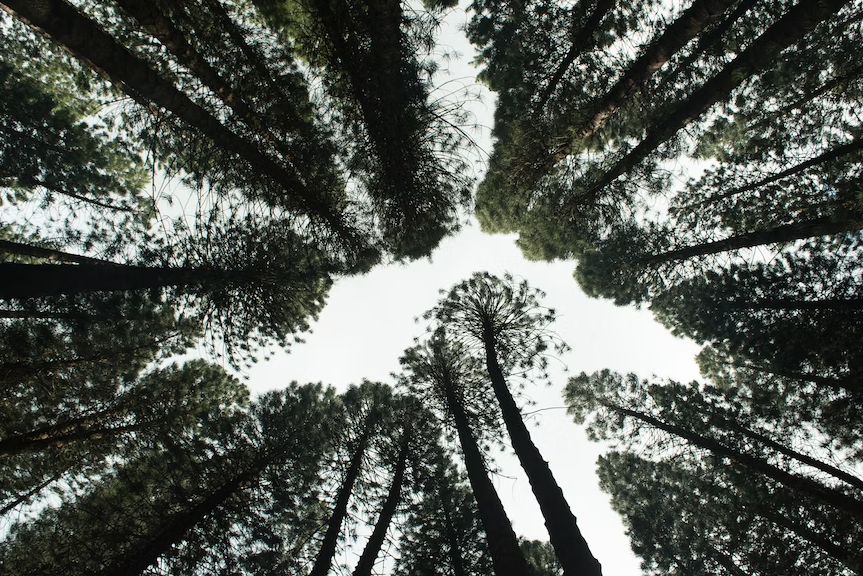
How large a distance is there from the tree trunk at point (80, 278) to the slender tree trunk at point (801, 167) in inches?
469

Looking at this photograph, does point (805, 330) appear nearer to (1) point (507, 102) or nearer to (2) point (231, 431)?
(1) point (507, 102)

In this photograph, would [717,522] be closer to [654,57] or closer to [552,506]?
[552,506]

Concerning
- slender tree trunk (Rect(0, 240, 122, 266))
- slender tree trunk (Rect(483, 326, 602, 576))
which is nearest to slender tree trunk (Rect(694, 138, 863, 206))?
slender tree trunk (Rect(483, 326, 602, 576))

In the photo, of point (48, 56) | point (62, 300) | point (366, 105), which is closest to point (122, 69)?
point (366, 105)

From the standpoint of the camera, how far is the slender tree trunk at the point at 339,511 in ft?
28.5

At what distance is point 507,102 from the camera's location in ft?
31.9

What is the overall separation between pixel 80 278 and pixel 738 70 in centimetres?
1086

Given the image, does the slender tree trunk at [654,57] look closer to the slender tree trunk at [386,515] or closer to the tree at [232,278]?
the tree at [232,278]

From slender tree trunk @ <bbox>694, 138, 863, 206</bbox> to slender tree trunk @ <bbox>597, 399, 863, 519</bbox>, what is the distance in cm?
654

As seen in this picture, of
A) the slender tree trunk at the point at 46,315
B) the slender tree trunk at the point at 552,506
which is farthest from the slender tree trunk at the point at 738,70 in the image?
the slender tree trunk at the point at 46,315

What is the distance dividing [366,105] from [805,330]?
11.1m

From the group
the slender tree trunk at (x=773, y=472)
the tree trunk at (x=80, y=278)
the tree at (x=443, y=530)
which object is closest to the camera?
the tree trunk at (x=80, y=278)

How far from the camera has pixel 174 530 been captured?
7.30 m

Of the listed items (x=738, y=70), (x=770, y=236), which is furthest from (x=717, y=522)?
(x=738, y=70)
